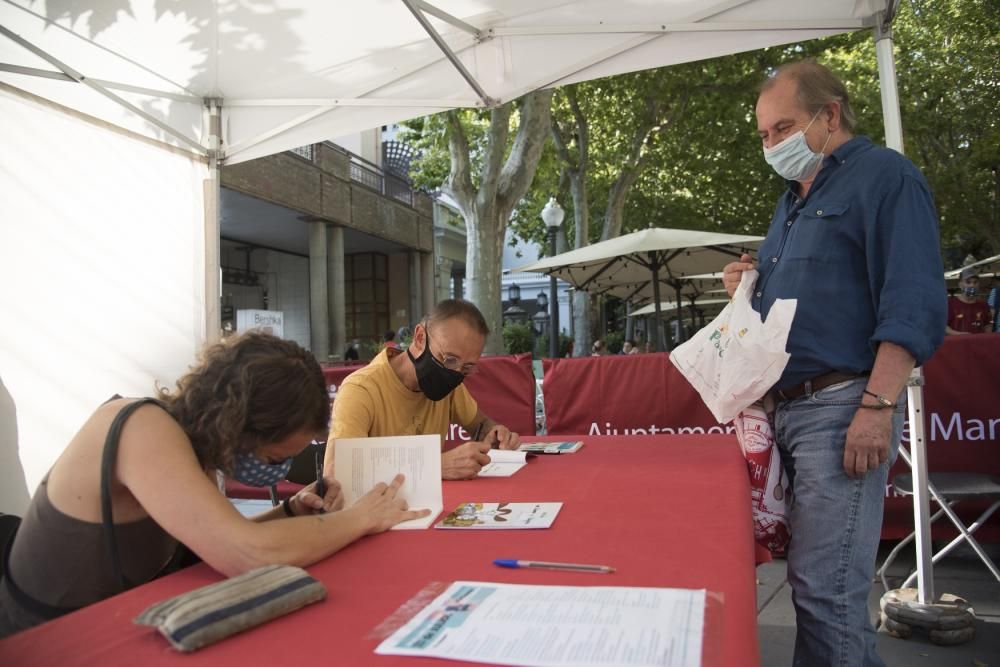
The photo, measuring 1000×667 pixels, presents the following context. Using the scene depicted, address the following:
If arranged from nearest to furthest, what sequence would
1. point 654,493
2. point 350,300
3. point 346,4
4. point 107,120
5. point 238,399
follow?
1. point 238,399
2. point 654,493
3. point 346,4
4. point 107,120
5. point 350,300

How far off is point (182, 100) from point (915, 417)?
→ 4.43 m

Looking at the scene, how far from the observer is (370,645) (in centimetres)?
105

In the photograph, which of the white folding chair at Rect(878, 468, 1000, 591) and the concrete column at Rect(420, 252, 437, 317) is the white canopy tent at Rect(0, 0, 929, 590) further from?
the concrete column at Rect(420, 252, 437, 317)

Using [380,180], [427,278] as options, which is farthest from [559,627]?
[427,278]

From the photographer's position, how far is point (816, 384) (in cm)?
203

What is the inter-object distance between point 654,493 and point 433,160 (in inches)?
645

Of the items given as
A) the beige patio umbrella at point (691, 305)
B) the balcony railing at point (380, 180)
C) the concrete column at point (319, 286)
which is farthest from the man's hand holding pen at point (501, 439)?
the balcony railing at point (380, 180)

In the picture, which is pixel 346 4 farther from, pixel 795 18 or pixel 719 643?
pixel 719 643

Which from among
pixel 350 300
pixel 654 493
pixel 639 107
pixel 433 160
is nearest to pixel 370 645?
pixel 654 493

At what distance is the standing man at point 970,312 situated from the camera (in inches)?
322

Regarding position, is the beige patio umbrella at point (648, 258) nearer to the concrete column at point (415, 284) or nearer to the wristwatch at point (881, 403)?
the wristwatch at point (881, 403)

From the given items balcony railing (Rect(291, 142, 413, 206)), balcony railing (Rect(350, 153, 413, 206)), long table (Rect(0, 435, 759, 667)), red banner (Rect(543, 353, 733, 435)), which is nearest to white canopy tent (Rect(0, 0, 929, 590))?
long table (Rect(0, 435, 759, 667))

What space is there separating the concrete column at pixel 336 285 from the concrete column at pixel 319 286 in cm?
39

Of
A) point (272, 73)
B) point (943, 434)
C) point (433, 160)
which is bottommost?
point (943, 434)
